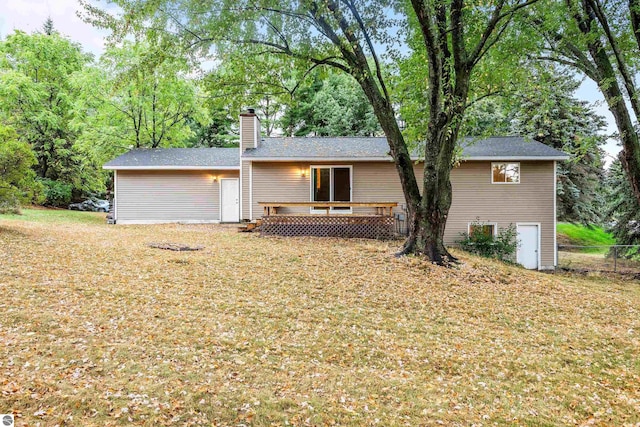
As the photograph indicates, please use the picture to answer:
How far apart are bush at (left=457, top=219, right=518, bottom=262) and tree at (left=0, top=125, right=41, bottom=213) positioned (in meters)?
12.7

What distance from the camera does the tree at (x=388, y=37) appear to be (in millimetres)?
8000

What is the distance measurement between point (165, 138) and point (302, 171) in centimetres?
1106

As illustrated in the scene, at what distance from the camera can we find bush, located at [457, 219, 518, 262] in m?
12.4

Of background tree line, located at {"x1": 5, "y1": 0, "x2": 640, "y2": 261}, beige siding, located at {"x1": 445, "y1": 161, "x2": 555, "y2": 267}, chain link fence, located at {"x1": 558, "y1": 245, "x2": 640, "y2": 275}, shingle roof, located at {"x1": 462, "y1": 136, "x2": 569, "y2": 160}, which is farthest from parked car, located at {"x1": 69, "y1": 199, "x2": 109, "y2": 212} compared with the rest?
chain link fence, located at {"x1": 558, "y1": 245, "x2": 640, "y2": 275}

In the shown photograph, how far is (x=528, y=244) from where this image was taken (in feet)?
43.6

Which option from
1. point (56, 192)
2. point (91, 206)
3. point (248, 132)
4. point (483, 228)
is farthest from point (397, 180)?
point (91, 206)

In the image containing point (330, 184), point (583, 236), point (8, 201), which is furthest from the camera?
point (583, 236)

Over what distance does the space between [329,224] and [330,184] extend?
2.07 m

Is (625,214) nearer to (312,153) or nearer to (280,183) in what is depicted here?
(312,153)

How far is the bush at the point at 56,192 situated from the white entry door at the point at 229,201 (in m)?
11.0

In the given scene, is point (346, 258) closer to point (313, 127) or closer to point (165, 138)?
point (165, 138)

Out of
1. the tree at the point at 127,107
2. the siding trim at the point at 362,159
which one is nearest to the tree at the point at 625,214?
the siding trim at the point at 362,159

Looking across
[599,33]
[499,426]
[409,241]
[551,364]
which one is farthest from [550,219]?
[499,426]

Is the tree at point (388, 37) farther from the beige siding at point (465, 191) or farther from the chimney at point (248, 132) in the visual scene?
the chimney at point (248, 132)
